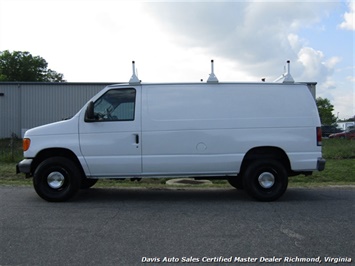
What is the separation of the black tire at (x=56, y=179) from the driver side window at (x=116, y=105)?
3.65ft

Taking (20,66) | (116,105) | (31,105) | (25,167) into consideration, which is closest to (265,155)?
(116,105)

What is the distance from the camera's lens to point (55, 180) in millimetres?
7301

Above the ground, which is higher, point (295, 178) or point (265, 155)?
point (265, 155)

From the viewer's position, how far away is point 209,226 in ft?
18.4

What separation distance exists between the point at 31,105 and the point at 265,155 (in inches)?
997

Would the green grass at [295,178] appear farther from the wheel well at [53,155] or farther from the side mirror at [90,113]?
the side mirror at [90,113]

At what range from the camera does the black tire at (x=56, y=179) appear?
7223mm

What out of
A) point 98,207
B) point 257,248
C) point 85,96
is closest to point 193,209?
point 98,207

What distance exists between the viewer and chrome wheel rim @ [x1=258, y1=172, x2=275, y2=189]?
24.3 ft

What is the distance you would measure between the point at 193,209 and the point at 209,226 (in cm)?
112

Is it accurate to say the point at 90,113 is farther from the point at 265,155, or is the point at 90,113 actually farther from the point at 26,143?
the point at 265,155

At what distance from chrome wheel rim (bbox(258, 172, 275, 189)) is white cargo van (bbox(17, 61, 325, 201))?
0.02 meters

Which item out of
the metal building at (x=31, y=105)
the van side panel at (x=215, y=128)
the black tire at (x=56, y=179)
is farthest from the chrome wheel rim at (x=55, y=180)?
the metal building at (x=31, y=105)

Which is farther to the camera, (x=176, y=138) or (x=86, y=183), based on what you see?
(x=86, y=183)
